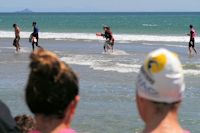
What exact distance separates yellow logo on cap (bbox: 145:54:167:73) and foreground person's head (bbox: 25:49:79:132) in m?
0.36

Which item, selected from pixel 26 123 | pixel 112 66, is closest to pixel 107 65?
pixel 112 66

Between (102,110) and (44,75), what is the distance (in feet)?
25.9

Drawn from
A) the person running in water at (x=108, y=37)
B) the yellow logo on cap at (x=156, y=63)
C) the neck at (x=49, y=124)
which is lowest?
the person running in water at (x=108, y=37)

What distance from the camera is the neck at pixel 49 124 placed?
8.83 ft

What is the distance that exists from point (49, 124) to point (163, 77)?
1.93 feet

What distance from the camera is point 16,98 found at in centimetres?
1142

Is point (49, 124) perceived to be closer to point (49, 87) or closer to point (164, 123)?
point (49, 87)

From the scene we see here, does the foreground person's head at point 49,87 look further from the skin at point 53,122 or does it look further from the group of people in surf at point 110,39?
the group of people in surf at point 110,39

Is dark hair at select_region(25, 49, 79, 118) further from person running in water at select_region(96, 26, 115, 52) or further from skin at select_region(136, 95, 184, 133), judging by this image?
person running in water at select_region(96, 26, 115, 52)

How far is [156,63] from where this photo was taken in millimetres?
2637

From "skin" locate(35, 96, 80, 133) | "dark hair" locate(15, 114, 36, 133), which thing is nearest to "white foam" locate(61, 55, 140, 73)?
"dark hair" locate(15, 114, 36, 133)

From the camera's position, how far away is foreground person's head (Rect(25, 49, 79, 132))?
2.61 m

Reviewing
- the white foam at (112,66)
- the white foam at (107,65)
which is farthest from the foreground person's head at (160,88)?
the white foam at (107,65)

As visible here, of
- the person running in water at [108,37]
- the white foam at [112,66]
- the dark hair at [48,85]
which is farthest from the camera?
the person running in water at [108,37]
